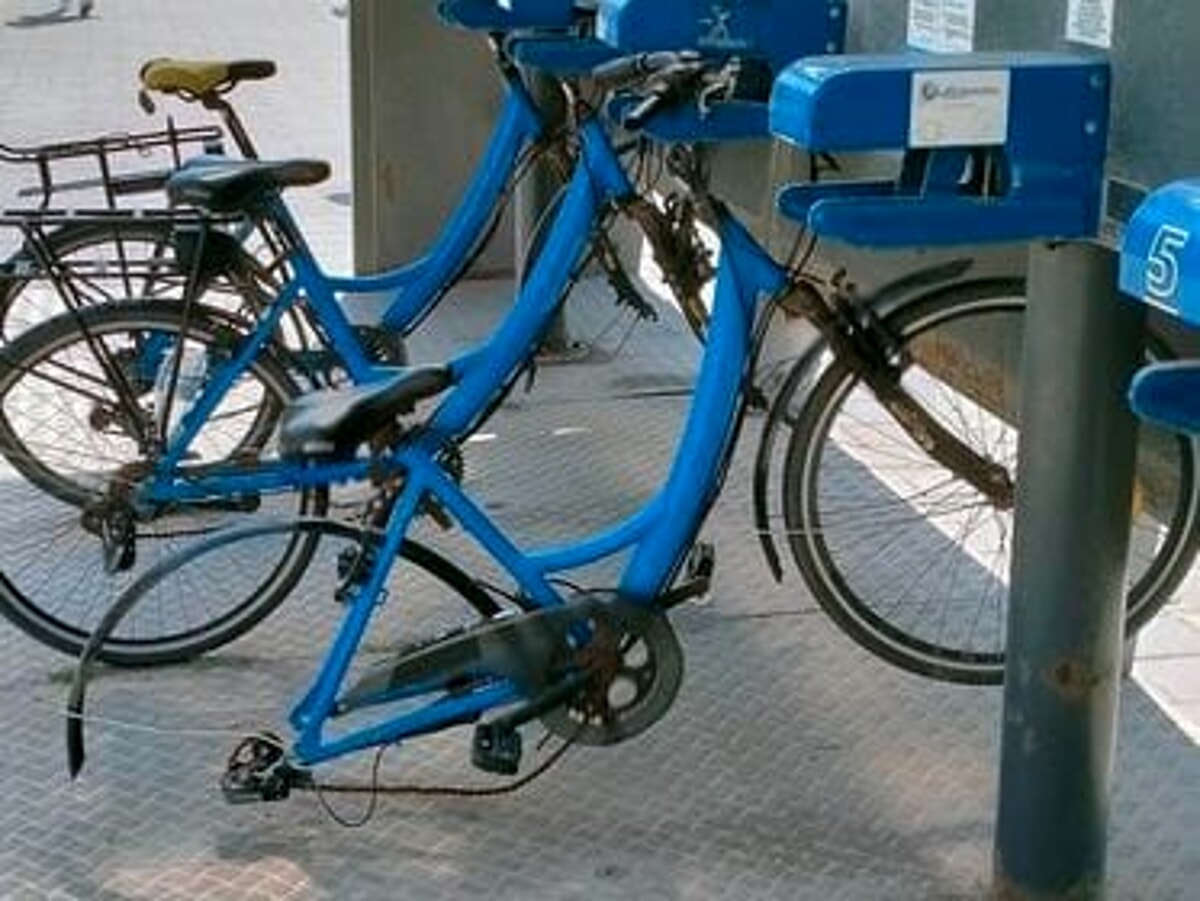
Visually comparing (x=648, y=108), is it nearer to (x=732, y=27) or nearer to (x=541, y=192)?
(x=732, y=27)

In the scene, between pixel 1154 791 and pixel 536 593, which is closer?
pixel 536 593

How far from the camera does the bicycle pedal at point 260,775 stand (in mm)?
3301

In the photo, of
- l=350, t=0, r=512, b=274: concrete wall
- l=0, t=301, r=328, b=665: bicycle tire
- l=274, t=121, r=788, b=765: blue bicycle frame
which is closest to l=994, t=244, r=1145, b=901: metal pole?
l=274, t=121, r=788, b=765: blue bicycle frame

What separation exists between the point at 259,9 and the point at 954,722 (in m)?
11.6

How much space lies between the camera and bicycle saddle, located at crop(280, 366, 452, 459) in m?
3.14

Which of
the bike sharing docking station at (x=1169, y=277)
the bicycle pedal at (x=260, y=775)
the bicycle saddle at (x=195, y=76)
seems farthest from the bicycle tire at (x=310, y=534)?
the bicycle saddle at (x=195, y=76)

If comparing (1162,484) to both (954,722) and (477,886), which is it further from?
(477,886)

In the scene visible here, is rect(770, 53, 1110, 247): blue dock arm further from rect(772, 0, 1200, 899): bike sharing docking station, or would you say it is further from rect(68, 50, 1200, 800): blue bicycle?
rect(68, 50, 1200, 800): blue bicycle

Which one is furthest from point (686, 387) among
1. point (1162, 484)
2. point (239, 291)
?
point (1162, 484)

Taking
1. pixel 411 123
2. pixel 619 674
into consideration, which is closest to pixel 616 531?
Answer: pixel 619 674

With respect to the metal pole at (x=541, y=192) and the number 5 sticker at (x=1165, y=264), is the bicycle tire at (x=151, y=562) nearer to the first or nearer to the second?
the metal pole at (x=541, y=192)

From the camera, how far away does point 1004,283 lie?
3.48 metres

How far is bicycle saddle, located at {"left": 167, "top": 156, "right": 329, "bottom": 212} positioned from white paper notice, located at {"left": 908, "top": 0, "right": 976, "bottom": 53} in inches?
54.7

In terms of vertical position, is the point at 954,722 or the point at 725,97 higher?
the point at 725,97
